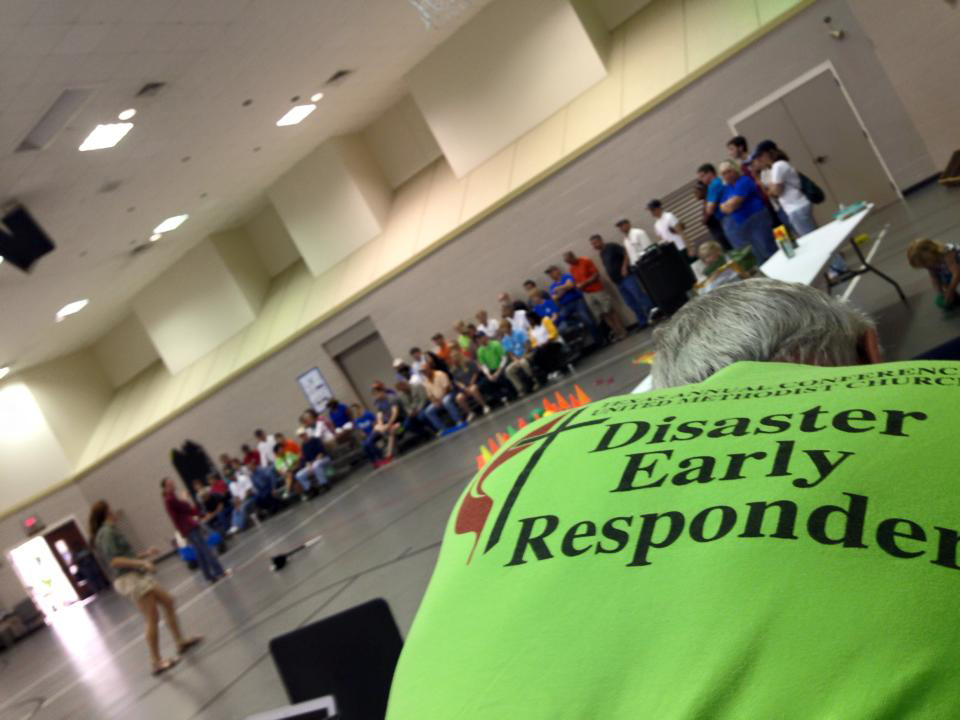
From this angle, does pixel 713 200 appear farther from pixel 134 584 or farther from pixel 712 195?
pixel 134 584

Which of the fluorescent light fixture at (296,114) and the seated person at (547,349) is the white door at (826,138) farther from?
the fluorescent light fixture at (296,114)

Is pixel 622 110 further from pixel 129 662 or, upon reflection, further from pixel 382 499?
pixel 129 662

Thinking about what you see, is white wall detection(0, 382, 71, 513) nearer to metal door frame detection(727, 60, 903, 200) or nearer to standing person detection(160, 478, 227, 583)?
standing person detection(160, 478, 227, 583)

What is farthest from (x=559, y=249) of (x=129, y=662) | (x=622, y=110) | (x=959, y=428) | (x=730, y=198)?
(x=959, y=428)

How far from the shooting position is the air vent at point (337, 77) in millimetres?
15258

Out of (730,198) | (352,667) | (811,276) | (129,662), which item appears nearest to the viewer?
(352,667)

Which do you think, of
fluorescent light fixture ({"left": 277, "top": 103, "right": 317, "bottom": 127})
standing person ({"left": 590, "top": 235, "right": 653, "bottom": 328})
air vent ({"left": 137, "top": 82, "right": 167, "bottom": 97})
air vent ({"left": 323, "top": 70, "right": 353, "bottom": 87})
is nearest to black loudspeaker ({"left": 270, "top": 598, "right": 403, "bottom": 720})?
air vent ({"left": 137, "top": 82, "right": 167, "bottom": 97})

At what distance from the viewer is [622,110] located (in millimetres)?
14883

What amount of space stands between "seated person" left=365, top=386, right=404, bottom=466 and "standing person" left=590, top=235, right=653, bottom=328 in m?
4.68

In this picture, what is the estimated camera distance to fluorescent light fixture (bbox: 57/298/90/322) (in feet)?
63.4

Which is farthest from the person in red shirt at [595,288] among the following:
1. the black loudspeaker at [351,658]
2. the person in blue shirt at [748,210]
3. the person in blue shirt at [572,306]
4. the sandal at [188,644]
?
the black loudspeaker at [351,658]

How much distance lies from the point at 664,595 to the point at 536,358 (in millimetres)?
13014

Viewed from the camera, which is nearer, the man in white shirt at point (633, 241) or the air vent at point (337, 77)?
the man in white shirt at point (633, 241)

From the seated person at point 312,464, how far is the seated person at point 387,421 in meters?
1.46
